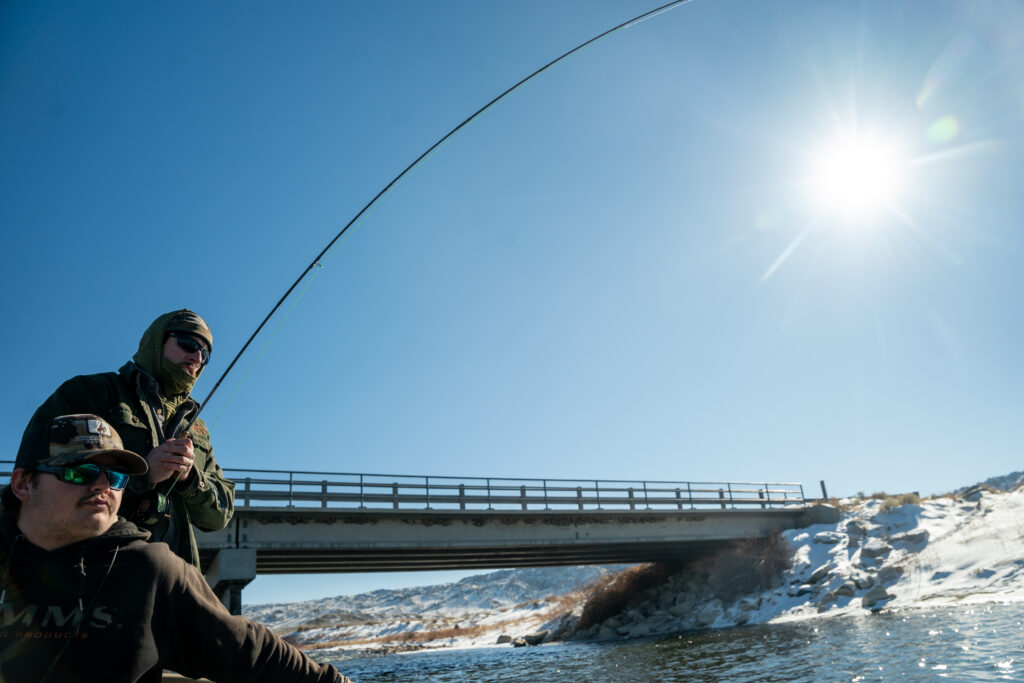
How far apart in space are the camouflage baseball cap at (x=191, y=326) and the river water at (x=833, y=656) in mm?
8974

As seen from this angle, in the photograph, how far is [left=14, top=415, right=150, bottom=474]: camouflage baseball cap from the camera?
2.02 metres

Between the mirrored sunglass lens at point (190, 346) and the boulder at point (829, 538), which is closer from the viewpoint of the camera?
the mirrored sunglass lens at point (190, 346)

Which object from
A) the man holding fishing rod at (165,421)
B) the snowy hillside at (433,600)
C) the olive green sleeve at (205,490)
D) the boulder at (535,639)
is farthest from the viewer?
the snowy hillside at (433,600)

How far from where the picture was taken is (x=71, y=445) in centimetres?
204

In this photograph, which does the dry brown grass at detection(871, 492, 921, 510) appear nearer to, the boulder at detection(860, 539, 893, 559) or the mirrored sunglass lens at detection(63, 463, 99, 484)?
the boulder at detection(860, 539, 893, 559)

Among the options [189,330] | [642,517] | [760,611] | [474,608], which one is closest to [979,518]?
[760,611]

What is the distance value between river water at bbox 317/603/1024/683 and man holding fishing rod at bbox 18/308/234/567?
8.63 metres

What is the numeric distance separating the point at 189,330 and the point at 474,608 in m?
114

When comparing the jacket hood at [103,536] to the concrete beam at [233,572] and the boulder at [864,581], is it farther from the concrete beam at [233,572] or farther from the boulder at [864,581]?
the boulder at [864,581]

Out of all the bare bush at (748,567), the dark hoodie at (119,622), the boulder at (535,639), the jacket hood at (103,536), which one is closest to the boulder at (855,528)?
the bare bush at (748,567)

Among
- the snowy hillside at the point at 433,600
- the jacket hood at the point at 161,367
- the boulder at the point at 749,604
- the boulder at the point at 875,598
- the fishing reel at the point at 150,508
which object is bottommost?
the snowy hillside at the point at 433,600

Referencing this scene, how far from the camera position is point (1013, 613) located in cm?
1320

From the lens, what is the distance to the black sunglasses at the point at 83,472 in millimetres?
1998

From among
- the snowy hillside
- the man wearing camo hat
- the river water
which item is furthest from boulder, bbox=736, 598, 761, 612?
the snowy hillside
